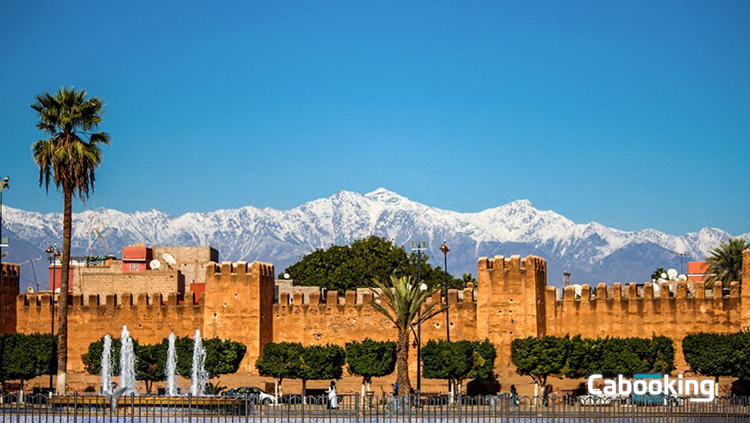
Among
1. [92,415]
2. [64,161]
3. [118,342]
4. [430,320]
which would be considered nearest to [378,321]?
[430,320]

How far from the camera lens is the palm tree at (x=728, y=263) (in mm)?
70812

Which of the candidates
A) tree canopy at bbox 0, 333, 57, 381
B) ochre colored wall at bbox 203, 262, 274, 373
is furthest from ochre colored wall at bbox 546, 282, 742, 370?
tree canopy at bbox 0, 333, 57, 381

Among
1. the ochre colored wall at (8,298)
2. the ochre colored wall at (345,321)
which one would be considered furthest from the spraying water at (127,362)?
the ochre colored wall at (8,298)

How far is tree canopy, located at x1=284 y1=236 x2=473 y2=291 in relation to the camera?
92812 mm

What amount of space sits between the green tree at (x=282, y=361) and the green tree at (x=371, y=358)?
2.30 m

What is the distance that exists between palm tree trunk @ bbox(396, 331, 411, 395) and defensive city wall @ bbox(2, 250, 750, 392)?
246 inches

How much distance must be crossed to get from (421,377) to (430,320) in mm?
2780

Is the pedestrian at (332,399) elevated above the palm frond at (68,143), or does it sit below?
below

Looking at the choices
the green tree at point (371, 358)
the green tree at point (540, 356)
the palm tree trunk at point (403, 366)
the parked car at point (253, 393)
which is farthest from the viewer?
the green tree at point (371, 358)

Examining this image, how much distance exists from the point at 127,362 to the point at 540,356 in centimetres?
1910

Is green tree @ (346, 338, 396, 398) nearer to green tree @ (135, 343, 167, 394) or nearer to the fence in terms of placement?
green tree @ (135, 343, 167, 394)

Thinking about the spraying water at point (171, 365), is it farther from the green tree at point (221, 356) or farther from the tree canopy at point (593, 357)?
the tree canopy at point (593, 357)

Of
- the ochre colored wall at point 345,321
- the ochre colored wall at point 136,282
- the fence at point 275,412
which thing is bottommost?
the fence at point 275,412

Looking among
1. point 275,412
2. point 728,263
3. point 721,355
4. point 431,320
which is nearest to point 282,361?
point 431,320
